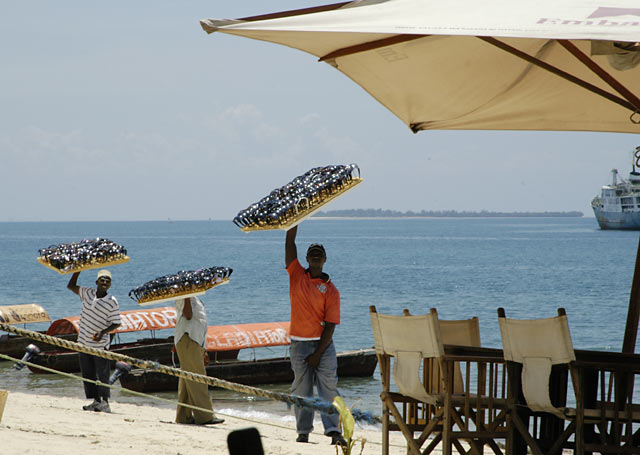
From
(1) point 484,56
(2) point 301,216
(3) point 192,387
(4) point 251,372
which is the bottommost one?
(4) point 251,372

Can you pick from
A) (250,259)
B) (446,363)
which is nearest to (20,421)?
(446,363)

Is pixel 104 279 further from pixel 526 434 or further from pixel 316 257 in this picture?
pixel 526 434

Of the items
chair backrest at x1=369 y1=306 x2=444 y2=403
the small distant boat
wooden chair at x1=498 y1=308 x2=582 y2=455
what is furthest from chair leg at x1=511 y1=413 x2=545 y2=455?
the small distant boat

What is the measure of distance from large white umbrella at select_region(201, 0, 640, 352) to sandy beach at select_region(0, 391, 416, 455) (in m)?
3.00

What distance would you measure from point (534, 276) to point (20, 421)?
67900 mm

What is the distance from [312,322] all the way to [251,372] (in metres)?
10.4

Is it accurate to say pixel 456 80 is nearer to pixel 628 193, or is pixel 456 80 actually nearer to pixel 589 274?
pixel 589 274

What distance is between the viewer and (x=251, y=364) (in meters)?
17.6

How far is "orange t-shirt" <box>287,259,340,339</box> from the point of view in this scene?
7430 millimetres

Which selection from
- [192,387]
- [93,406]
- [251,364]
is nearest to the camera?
[192,387]

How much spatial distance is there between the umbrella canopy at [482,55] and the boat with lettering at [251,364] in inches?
433

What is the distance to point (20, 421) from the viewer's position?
8938 mm

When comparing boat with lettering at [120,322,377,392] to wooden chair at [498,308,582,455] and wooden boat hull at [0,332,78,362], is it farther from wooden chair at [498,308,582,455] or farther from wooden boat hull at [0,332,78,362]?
wooden chair at [498,308,582,455]

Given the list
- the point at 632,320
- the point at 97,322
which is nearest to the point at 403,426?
the point at 632,320
